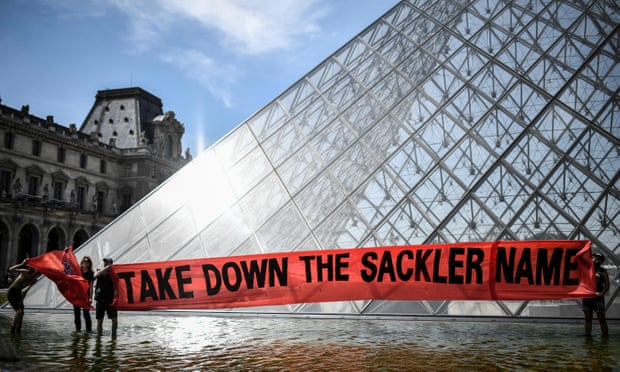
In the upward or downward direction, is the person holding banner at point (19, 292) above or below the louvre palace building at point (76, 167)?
below

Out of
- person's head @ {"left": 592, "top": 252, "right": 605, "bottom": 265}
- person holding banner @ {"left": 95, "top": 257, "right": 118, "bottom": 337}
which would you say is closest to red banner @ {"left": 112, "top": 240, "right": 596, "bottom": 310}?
person's head @ {"left": 592, "top": 252, "right": 605, "bottom": 265}

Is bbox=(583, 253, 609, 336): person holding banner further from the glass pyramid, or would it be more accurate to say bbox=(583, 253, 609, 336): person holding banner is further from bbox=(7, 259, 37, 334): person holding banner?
bbox=(7, 259, 37, 334): person holding banner

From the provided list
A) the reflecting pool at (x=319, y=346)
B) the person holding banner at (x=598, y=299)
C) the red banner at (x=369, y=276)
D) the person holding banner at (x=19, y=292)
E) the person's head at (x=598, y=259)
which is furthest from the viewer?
the red banner at (x=369, y=276)

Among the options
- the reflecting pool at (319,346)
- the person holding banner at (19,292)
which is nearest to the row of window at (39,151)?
the reflecting pool at (319,346)

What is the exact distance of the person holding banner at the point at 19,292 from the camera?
28.4ft

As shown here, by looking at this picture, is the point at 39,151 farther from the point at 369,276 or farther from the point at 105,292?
the point at 369,276

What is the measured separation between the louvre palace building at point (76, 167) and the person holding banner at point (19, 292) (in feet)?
124

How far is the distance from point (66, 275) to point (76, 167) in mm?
51405

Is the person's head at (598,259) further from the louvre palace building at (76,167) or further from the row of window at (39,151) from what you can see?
the row of window at (39,151)

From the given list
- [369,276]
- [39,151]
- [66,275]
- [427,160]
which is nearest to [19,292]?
[66,275]

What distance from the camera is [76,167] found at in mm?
56625

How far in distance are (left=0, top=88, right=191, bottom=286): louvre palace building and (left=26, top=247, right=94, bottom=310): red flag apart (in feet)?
122

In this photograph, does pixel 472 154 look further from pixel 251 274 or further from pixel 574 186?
pixel 251 274

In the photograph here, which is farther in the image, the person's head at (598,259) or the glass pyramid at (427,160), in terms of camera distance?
the glass pyramid at (427,160)
